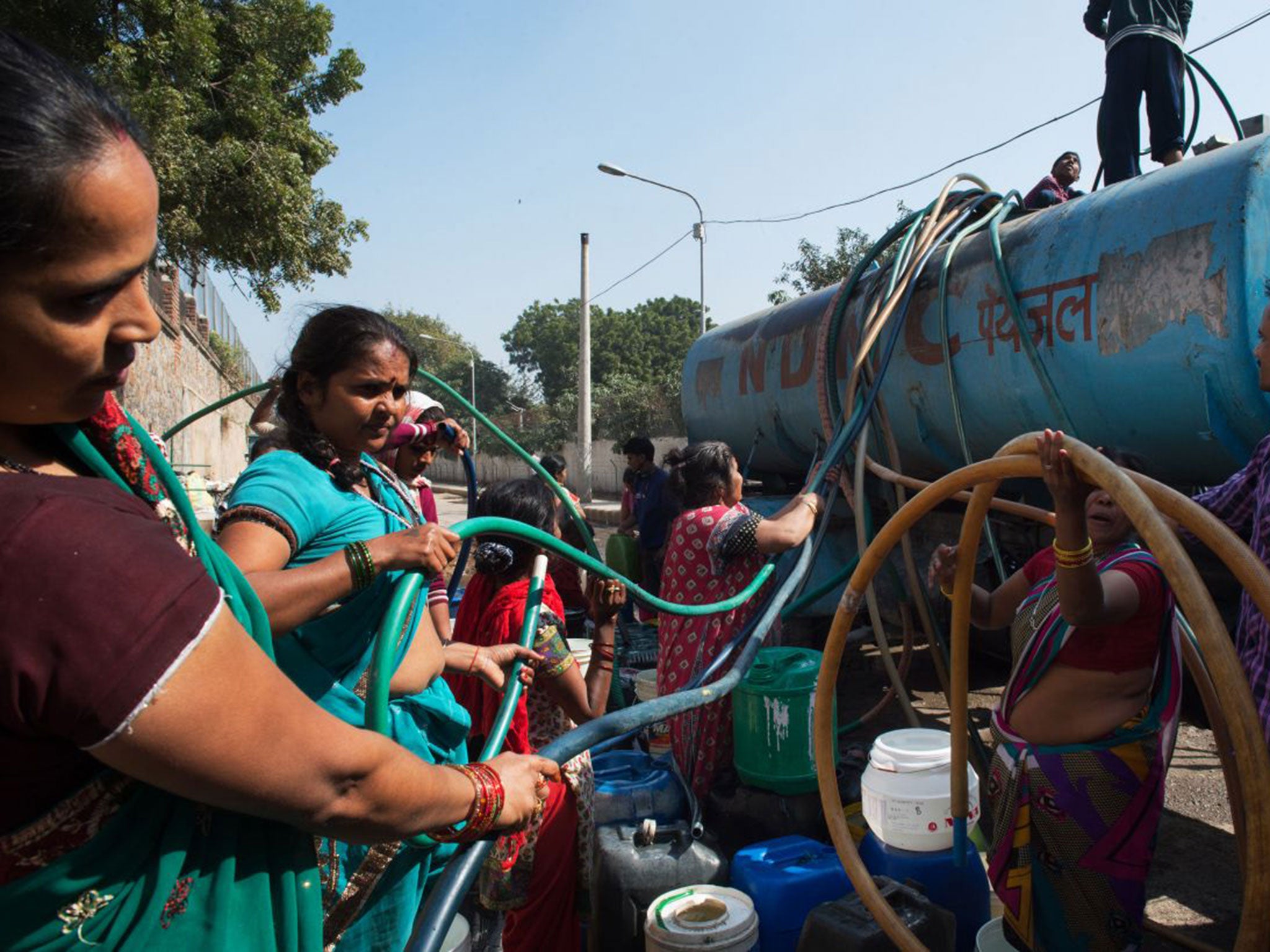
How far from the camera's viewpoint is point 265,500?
156 cm

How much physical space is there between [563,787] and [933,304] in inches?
107

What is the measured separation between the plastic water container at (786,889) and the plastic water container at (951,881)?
0.20 m

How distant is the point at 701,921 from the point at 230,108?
1111 cm

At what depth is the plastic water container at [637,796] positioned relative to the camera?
274cm

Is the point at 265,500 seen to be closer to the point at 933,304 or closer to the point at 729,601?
the point at 729,601

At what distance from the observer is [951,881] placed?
2484mm

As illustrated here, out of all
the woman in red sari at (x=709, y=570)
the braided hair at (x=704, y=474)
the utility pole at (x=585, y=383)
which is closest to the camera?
the woman in red sari at (x=709, y=570)

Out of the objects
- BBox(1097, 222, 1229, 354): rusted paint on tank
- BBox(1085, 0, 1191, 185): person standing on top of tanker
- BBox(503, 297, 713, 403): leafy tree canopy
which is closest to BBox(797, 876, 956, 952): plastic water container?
BBox(1097, 222, 1229, 354): rusted paint on tank

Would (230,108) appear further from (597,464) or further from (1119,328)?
(597,464)

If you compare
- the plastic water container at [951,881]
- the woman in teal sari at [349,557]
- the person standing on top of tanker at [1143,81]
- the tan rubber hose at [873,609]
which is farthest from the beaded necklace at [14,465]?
the person standing on top of tanker at [1143,81]

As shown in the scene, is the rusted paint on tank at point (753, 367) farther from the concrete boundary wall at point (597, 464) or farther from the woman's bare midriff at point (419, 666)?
the concrete boundary wall at point (597, 464)

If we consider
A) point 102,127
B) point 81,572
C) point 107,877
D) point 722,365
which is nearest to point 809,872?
point 107,877

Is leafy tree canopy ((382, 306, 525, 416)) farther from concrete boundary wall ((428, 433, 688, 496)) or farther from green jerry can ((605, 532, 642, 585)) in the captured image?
green jerry can ((605, 532, 642, 585))

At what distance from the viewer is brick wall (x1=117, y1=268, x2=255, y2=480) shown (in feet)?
38.3
